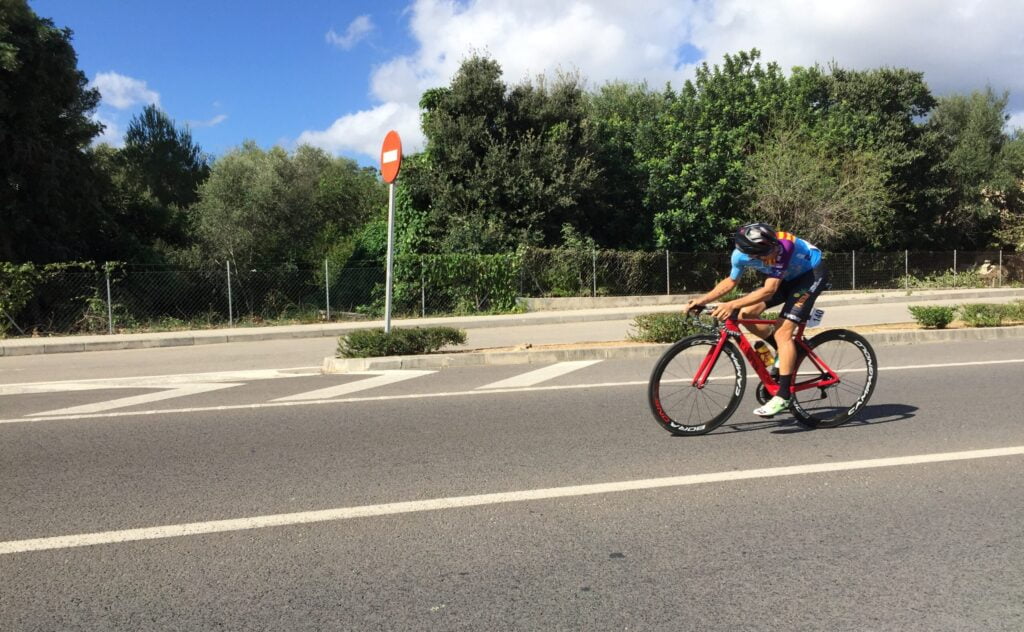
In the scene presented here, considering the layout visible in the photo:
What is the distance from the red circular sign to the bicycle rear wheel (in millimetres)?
6563

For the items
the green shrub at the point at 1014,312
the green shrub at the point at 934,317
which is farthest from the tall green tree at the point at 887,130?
the green shrub at the point at 934,317

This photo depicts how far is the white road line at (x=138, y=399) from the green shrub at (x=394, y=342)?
170 cm

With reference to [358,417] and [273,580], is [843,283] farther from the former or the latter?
[273,580]

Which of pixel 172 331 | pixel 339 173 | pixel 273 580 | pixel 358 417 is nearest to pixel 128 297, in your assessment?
pixel 172 331

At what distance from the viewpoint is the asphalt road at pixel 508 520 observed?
10.1ft

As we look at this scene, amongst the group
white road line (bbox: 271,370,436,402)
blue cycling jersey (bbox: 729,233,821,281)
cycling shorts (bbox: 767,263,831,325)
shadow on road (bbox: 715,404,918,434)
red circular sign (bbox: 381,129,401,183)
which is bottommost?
shadow on road (bbox: 715,404,918,434)

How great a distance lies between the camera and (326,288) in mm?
19094

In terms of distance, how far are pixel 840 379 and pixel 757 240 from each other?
1.57 meters

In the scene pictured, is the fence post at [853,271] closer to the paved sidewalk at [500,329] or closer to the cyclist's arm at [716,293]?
the paved sidewalk at [500,329]

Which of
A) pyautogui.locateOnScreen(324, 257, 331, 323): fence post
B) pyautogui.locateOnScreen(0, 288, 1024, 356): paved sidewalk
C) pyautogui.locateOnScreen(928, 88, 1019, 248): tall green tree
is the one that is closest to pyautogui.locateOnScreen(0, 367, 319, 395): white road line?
pyautogui.locateOnScreen(0, 288, 1024, 356): paved sidewalk

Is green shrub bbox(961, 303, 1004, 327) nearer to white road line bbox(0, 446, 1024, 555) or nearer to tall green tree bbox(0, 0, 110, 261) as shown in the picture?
white road line bbox(0, 446, 1024, 555)

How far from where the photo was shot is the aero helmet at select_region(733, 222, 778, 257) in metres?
5.36

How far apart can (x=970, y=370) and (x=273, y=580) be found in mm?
8331

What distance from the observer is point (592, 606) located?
3.07 m
